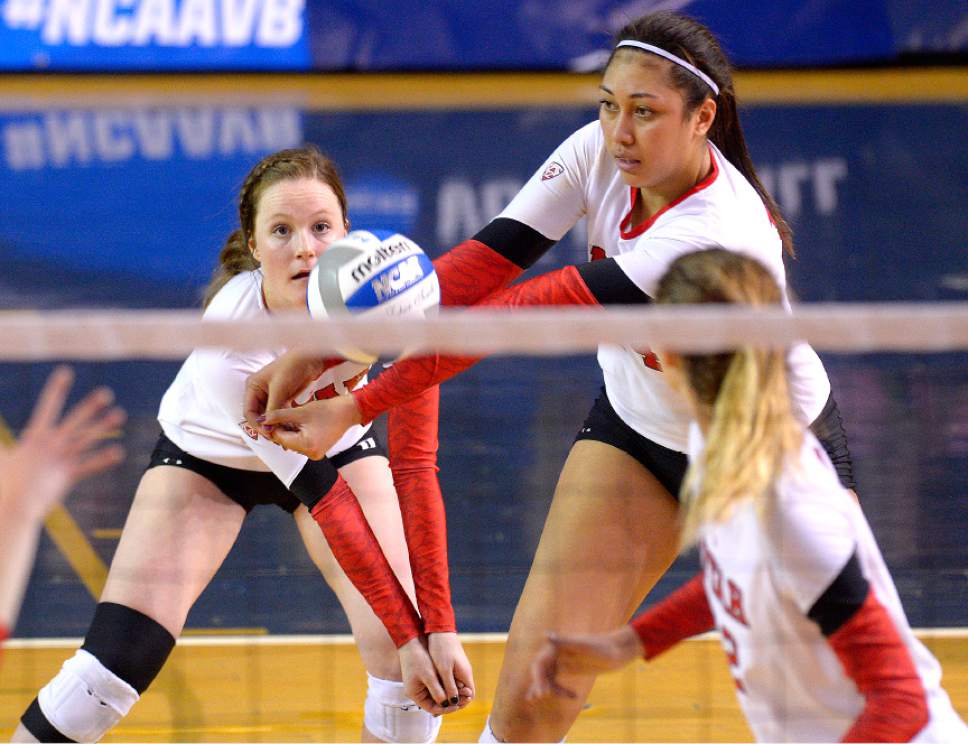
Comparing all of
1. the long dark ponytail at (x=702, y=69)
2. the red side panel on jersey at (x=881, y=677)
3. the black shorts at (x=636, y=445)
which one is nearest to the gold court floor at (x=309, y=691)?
the black shorts at (x=636, y=445)

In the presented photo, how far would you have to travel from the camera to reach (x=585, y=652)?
6.73ft

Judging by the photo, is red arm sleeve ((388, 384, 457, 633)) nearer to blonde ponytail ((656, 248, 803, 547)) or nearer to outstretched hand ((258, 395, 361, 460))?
outstretched hand ((258, 395, 361, 460))

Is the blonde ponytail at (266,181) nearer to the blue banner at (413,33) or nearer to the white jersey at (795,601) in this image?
the white jersey at (795,601)

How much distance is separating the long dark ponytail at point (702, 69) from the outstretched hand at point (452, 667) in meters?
1.08

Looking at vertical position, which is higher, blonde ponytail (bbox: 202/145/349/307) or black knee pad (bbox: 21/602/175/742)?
blonde ponytail (bbox: 202/145/349/307)

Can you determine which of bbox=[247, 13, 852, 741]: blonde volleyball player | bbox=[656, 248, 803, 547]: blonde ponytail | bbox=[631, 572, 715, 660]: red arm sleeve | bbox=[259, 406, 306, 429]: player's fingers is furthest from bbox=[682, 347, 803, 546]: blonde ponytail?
bbox=[259, 406, 306, 429]: player's fingers

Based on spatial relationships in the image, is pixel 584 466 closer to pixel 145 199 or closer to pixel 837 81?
pixel 145 199

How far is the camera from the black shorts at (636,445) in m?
2.77

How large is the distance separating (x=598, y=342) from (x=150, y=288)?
16.4 feet

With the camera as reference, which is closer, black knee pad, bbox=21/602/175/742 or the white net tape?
the white net tape

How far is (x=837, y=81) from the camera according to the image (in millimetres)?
12031

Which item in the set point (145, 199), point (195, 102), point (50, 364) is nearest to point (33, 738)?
point (50, 364)

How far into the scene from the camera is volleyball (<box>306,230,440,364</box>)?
269cm

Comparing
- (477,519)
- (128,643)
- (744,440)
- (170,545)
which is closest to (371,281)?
(170,545)
